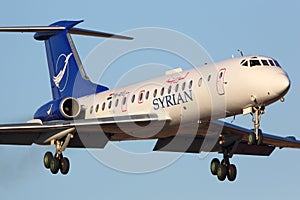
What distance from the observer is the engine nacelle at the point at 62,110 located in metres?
36.2

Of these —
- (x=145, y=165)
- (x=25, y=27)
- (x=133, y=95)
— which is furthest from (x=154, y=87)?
(x=25, y=27)

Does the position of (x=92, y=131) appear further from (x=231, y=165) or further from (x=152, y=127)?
(x=231, y=165)

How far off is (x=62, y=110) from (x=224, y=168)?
594cm

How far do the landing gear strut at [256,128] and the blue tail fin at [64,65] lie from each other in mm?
8343

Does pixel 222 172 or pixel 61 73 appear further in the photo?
pixel 61 73

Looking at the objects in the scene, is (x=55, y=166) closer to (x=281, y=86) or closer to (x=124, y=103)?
(x=124, y=103)

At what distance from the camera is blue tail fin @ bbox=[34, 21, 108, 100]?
40281 mm

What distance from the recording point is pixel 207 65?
34.2 metres

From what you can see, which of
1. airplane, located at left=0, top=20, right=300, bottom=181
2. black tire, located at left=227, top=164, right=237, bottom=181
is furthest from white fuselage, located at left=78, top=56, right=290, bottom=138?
black tire, located at left=227, top=164, right=237, bottom=181

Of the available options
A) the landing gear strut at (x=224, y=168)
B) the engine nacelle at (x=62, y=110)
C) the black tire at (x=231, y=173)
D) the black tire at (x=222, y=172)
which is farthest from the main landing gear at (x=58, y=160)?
the black tire at (x=231, y=173)

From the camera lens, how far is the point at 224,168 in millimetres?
36938

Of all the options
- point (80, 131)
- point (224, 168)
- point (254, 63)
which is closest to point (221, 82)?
point (254, 63)

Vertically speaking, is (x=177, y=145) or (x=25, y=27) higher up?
(x=25, y=27)

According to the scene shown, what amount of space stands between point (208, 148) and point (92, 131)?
4849 millimetres
